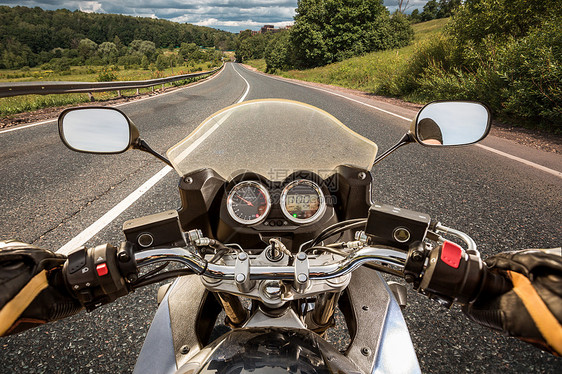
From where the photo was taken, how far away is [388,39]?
35188 millimetres

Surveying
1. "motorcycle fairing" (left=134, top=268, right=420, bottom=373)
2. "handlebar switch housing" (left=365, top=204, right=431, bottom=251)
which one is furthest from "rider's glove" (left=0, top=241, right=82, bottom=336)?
"handlebar switch housing" (left=365, top=204, right=431, bottom=251)

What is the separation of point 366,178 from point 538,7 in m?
12.3

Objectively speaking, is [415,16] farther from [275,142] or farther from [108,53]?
[275,142]

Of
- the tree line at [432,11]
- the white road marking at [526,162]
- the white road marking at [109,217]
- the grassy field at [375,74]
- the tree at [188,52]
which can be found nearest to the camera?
the white road marking at [109,217]

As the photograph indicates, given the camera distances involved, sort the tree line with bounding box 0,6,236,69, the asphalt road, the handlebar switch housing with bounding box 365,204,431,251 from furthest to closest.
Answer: the tree line with bounding box 0,6,236,69, the asphalt road, the handlebar switch housing with bounding box 365,204,431,251

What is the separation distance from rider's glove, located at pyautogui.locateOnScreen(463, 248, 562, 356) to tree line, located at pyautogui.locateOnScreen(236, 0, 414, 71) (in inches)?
1481

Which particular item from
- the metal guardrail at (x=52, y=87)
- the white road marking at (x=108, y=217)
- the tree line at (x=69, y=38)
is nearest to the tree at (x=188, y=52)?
the tree line at (x=69, y=38)

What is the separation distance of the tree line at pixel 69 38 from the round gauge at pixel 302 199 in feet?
193

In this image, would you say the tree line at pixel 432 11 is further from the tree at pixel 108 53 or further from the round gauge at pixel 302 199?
the round gauge at pixel 302 199

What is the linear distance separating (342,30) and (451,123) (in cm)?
3890

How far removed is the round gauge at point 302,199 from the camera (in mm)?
1457

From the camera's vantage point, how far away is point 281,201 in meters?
1.44

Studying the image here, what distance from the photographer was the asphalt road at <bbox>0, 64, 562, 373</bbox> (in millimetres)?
1835

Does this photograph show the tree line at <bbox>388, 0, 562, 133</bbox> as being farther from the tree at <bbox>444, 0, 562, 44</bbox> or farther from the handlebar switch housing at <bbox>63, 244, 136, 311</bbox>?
the handlebar switch housing at <bbox>63, 244, 136, 311</bbox>
